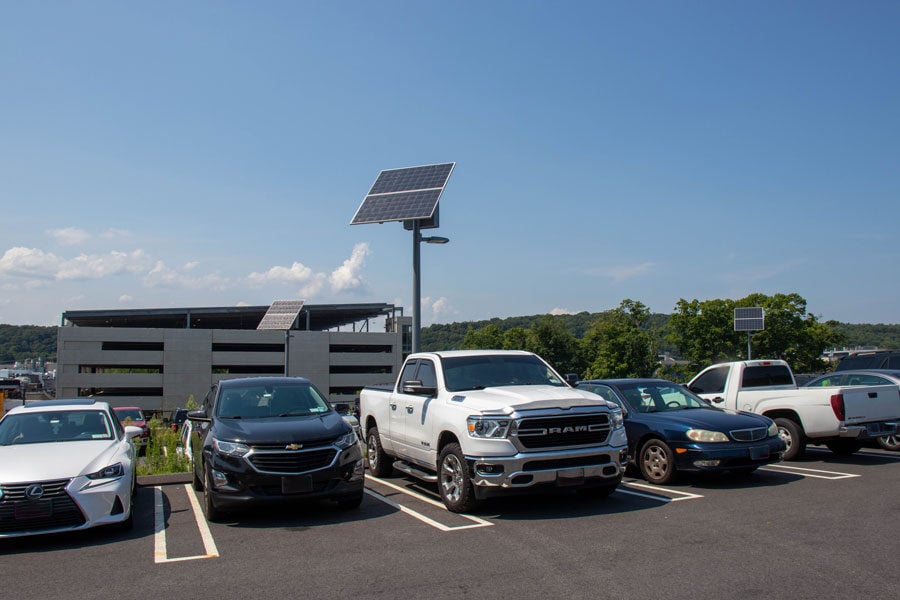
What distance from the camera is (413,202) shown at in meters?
16.0

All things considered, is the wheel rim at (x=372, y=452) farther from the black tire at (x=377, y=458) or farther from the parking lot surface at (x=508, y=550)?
the parking lot surface at (x=508, y=550)

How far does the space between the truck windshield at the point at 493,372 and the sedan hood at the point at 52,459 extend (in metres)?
4.21

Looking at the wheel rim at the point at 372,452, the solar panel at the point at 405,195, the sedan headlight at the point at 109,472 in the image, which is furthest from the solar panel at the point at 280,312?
→ the sedan headlight at the point at 109,472

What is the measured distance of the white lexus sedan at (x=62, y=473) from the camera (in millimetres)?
7141

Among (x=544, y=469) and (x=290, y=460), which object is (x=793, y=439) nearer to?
(x=544, y=469)

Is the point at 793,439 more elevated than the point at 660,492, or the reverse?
the point at 793,439

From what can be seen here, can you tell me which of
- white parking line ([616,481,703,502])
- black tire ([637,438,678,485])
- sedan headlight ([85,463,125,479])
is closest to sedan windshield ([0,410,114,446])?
sedan headlight ([85,463,125,479])

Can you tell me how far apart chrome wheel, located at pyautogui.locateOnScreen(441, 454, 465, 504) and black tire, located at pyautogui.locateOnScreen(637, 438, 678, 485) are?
3.34 metres

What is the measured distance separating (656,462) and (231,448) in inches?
232

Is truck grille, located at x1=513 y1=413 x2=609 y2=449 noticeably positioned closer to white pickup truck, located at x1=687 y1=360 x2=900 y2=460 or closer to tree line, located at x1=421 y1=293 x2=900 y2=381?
white pickup truck, located at x1=687 y1=360 x2=900 y2=460

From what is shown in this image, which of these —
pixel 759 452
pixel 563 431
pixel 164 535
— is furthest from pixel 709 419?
pixel 164 535

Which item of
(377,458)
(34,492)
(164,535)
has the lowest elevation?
(164,535)

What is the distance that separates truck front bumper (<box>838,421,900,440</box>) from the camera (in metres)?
11.5

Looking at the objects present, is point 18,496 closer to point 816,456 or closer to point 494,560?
point 494,560
